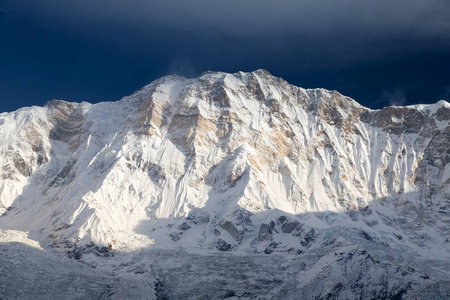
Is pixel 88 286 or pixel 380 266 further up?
pixel 380 266

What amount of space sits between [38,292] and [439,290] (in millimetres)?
100524

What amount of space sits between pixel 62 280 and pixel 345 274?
250ft

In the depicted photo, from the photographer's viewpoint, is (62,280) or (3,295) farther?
(62,280)

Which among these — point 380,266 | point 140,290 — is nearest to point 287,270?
point 380,266

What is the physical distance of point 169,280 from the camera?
18962cm

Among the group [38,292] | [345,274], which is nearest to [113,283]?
[38,292]

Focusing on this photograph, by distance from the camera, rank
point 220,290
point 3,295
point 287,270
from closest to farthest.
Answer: point 3,295, point 220,290, point 287,270

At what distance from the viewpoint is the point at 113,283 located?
188m

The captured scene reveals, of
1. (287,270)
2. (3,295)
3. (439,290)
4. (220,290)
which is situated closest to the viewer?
(439,290)

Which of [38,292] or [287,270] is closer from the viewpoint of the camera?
[38,292]

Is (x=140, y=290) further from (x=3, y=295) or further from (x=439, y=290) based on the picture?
(x=439, y=290)

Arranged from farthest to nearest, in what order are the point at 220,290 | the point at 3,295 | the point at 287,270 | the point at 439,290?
the point at 287,270, the point at 220,290, the point at 3,295, the point at 439,290

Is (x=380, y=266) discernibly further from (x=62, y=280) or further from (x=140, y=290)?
(x=62, y=280)

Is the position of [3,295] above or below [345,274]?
below
